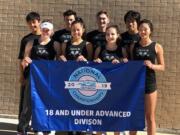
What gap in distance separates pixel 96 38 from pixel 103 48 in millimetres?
602

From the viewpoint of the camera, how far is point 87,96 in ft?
21.8

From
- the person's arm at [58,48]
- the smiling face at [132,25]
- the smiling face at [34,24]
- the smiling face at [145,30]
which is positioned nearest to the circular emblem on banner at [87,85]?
the person's arm at [58,48]

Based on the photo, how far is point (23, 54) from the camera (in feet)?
24.1

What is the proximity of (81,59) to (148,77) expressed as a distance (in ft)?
3.26

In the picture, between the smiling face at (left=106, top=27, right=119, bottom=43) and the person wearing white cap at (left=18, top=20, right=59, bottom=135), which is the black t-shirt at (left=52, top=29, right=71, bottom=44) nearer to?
the person wearing white cap at (left=18, top=20, right=59, bottom=135)

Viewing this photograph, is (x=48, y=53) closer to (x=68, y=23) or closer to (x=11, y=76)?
(x=68, y=23)

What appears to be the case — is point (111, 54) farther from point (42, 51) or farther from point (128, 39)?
point (42, 51)

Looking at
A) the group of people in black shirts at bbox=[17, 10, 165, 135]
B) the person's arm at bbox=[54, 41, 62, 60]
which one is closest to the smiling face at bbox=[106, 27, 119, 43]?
the group of people in black shirts at bbox=[17, 10, 165, 135]

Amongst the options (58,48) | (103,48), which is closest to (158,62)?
(103,48)

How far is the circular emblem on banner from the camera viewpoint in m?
6.61

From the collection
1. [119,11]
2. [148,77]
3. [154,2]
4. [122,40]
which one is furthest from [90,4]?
[148,77]

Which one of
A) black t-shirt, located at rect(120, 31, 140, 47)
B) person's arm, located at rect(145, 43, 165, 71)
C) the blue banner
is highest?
black t-shirt, located at rect(120, 31, 140, 47)

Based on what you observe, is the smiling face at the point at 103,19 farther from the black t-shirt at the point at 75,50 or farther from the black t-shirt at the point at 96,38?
the black t-shirt at the point at 75,50

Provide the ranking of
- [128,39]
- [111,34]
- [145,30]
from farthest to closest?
[128,39], [111,34], [145,30]
